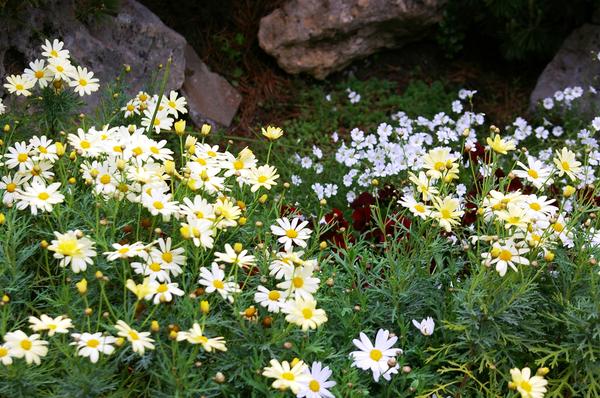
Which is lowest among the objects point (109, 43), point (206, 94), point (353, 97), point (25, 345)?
point (353, 97)

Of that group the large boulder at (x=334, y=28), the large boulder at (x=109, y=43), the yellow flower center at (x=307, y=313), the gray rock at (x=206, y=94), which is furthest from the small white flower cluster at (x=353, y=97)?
the yellow flower center at (x=307, y=313)

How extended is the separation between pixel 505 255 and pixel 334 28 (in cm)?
285

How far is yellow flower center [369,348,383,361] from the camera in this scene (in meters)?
2.01

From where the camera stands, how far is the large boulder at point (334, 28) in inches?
180

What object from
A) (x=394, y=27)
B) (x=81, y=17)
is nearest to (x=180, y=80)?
(x=81, y=17)

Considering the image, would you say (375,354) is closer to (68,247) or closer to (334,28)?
(68,247)

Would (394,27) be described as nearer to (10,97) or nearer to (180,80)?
(180,80)

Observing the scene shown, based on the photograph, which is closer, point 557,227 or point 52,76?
point 557,227

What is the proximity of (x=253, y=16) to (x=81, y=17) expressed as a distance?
126 centimetres

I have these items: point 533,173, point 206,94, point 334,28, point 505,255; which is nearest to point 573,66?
point 334,28

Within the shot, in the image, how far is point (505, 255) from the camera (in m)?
2.01

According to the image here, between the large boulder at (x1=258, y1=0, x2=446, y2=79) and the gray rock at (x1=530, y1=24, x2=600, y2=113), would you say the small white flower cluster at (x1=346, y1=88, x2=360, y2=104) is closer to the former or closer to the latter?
the large boulder at (x1=258, y1=0, x2=446, y2=79)

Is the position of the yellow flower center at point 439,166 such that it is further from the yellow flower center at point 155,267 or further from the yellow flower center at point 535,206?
the yellow flower center at point 155,267

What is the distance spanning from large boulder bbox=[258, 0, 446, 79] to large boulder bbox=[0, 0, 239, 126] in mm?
596
